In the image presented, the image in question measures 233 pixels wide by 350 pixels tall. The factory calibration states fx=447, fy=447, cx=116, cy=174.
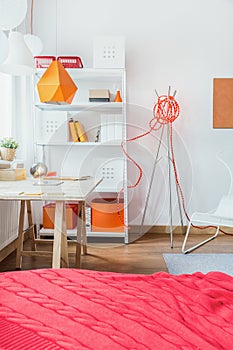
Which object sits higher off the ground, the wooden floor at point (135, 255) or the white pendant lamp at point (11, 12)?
the white pendant lamp at point (11, 12)

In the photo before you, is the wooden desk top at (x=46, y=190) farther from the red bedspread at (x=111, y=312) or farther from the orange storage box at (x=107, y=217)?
the red bedspread at (x=111, y=312)

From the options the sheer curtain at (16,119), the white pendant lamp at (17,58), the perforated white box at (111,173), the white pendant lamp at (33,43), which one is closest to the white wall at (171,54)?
the perforated white box at (111,173)

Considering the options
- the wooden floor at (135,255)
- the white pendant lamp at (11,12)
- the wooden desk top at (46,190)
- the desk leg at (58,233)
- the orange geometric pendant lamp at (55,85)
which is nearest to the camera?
the white pendant lamp at (11,12)

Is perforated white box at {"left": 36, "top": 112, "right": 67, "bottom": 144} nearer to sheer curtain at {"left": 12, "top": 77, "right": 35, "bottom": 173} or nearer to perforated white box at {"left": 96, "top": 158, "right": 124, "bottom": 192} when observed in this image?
sheer curtain at {"left": 12, "top": 77, "right": 35, "bottom": 173}

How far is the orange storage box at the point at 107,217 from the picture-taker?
4.18 m

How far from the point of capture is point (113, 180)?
14.1 ft

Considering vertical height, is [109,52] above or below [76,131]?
above

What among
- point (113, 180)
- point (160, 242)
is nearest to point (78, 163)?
point (113, 180)

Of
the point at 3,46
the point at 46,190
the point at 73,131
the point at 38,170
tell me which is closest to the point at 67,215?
the point at 73,131

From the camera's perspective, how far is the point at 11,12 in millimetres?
2172

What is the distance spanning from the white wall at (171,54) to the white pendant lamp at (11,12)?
89.1 inches

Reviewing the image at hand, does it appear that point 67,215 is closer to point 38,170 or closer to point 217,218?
point 38,170

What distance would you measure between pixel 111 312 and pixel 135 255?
110 inches

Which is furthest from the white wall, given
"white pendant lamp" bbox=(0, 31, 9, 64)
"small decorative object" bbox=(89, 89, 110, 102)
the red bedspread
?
the red bedspread
